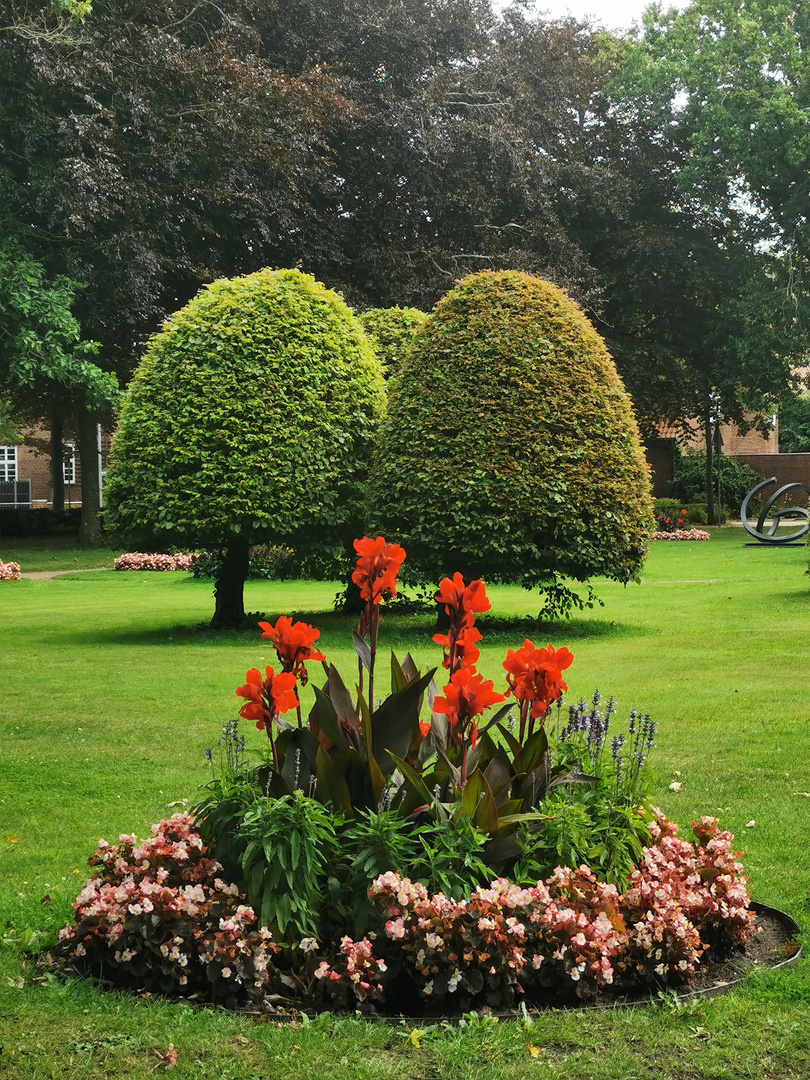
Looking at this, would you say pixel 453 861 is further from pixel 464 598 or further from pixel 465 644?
pixel 464 598

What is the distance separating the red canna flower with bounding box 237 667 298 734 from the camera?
3.65 meters

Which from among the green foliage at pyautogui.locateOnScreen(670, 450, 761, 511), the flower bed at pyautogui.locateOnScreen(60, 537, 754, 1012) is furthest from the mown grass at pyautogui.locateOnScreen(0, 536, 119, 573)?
the flower bed at pyautogui.locateOnScreen(60, 537, 754, 1012)

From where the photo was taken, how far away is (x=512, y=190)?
1096 inches

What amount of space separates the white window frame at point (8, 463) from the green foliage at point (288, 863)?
200 feet

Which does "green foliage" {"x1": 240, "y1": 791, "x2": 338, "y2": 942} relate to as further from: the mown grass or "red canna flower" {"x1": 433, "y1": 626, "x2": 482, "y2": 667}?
the mown grass

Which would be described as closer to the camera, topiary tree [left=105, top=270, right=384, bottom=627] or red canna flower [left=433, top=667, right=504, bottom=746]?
red canna flower [left=433, top=667, right=504, bottom=746]

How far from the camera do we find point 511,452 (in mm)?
12148

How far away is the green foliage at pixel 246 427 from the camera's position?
12.6 meters

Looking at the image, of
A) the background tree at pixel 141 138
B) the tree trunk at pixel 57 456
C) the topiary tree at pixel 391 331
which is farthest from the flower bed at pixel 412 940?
the tree trunk at pixel 57 456

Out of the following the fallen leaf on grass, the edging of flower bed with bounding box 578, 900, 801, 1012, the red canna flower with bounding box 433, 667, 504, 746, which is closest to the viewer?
the fallen leaf on grass

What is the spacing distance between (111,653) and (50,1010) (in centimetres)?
851

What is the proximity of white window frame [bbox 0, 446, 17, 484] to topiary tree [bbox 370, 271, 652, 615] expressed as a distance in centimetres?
5262

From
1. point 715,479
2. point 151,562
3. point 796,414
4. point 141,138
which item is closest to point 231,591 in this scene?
point 151,562

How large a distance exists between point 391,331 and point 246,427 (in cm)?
373
